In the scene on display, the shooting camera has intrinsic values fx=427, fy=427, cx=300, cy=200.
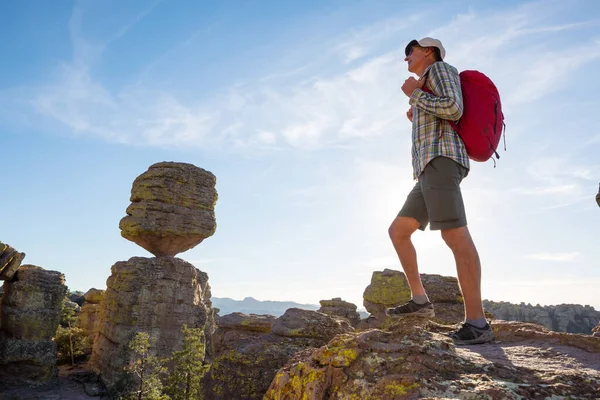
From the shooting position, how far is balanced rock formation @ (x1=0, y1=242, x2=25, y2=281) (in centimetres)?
2905

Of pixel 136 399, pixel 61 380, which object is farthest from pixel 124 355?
pixel 136 399

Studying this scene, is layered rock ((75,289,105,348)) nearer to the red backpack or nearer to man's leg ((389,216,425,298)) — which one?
man's leg ((389,216,425,298))

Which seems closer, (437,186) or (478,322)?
(478,322)

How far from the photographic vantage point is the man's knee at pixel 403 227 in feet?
17.8

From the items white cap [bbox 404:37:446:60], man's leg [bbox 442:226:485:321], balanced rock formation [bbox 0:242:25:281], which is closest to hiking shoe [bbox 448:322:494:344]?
man's leg [bbox 442:226:485:321]

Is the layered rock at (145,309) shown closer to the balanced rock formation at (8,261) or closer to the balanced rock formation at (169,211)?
the balanced rock formation at (169,211)

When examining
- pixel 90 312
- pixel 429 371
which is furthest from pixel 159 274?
pixel 429 371

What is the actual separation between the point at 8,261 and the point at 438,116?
3287cm

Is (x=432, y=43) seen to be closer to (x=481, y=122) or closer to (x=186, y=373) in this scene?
(x=481, y=122)

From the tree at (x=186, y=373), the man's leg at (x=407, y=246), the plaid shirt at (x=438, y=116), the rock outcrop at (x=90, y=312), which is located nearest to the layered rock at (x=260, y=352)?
the man's leg at (x=407, y=246)

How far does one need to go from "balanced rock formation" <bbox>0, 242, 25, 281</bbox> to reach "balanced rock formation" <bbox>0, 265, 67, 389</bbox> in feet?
1.77

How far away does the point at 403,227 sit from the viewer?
5.46 m

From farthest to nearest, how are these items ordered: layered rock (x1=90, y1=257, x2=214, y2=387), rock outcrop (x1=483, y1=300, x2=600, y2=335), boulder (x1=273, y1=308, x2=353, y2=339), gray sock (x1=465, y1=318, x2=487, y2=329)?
1. rock outcrop (x1=483, y1=300, x2=600, y2=335)
2. layered rock (x1=90, y1=257, x2=214, y2=387)
3. boulder (x1=273, y1=308, x2=353, y2=339)
4. gray sock (x1=465, y1=318, x2=487, y2=329)

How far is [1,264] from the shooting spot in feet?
94.4
